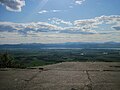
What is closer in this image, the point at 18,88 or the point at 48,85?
the point at 18,88

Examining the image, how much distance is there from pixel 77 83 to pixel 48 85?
1.41 feet

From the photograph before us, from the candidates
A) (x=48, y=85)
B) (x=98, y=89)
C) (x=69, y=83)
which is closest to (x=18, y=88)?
(x=48, y=85)

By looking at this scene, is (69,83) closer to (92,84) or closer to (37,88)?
(92,84)

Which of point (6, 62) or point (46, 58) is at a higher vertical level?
point (6, 62)

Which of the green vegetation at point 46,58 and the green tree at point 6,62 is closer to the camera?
the green tree at point 6,62

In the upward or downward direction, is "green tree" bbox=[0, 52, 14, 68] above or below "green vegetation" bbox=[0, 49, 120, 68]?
above

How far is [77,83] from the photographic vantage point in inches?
114

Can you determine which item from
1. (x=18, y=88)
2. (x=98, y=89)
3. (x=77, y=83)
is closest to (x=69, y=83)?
(x=77, y=83)

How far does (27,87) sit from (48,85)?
0.29 meters

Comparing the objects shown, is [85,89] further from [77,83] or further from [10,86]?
[10,86]

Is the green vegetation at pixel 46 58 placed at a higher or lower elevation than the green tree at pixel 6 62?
lower

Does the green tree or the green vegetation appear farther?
the green vegetation

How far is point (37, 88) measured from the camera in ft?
8.57

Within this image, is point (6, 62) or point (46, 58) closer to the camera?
point (6, 62)
